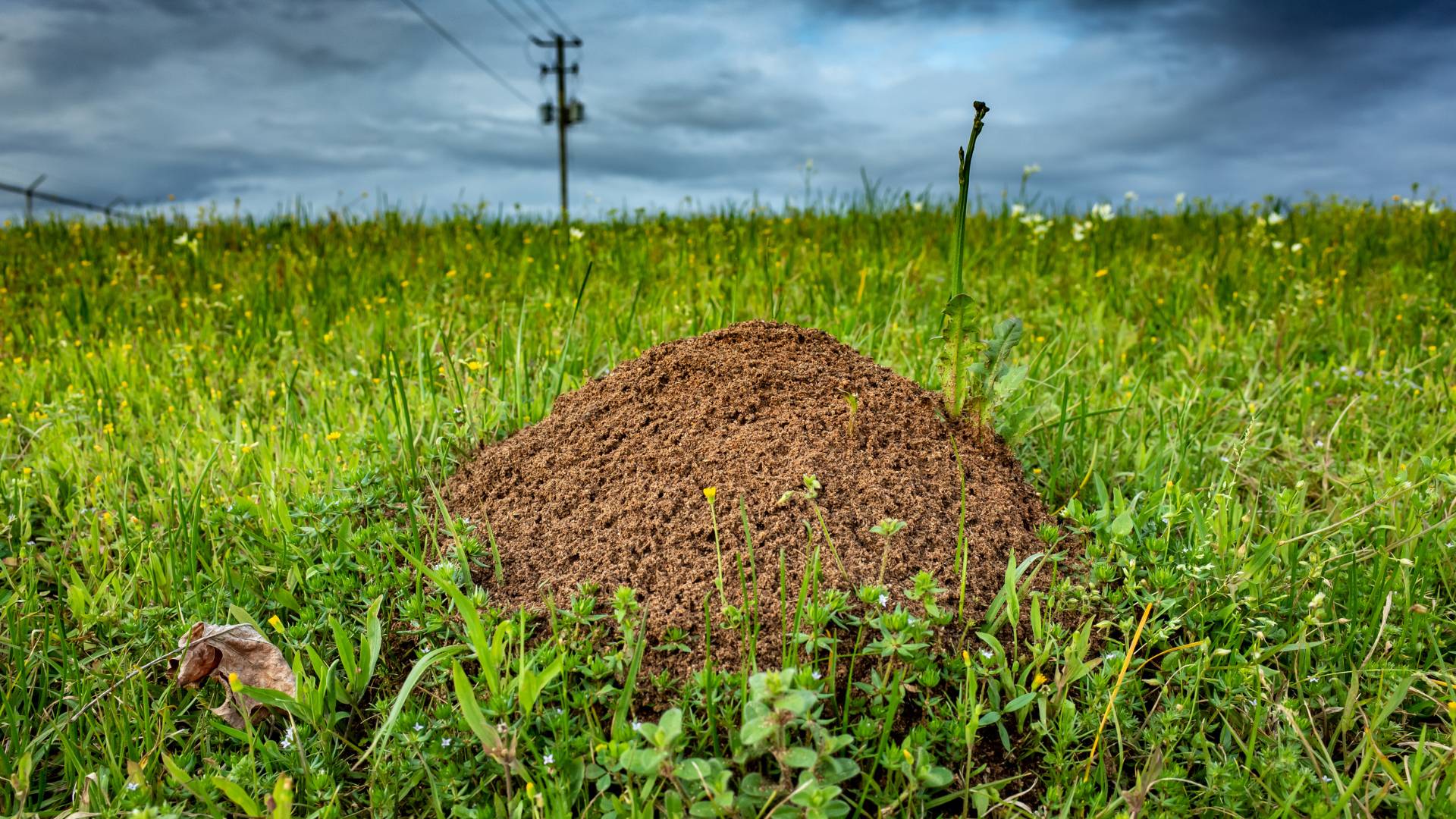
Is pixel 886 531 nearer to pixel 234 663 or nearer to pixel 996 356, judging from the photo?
pixel 996 356

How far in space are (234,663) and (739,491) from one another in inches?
52.6

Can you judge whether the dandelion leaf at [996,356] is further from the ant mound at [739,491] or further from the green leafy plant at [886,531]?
the green leafy plant at [886,531]

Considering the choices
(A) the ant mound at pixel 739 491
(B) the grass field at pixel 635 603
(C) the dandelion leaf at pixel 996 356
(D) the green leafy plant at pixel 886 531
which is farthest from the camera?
(C) the dandelion leaf at pixel 996 356

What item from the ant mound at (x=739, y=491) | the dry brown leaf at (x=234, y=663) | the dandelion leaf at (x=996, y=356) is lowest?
the dry brown leaf at (x=234, y=663)

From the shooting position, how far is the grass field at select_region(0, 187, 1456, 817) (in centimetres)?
199

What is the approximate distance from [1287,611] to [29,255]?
9106 mm

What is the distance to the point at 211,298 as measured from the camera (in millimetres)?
6383

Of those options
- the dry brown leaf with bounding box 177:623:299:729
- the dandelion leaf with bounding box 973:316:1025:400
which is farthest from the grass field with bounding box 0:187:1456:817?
the dandelion leaf with bounding box 973:316:1025:400

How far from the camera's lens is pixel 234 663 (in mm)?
2375

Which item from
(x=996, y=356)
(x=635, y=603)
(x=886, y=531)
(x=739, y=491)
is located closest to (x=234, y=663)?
(x=635, y=603)

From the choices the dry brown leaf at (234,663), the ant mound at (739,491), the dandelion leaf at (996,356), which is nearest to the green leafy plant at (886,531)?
the ant mound at (739,491)

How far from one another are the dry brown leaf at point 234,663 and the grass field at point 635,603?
0.06 meters

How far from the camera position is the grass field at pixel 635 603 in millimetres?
1989

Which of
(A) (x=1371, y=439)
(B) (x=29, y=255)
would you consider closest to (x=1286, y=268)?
(A) (x=1371, y=439)
